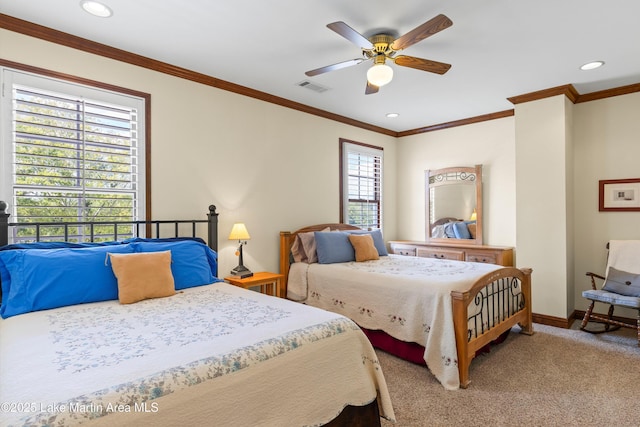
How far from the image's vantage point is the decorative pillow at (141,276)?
7.29 ft

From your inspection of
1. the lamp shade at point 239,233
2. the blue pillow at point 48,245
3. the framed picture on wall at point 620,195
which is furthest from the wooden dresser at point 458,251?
the blue pillow at point 48,245

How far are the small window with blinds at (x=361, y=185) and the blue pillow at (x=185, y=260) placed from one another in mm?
2521

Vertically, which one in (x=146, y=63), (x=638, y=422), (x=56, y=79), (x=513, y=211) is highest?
(x=146, y=63)

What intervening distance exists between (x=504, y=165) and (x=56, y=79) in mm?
5064

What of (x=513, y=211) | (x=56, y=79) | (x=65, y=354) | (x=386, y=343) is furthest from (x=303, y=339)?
(x=513, y=211)

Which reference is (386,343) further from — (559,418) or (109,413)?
(109,413)

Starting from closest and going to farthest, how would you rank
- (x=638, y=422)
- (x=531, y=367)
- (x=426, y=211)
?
(x=638, y=422) → (x=531, y=367) → (x=426, y=211)

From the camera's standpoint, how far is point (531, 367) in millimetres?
2826

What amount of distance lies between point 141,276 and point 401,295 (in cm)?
202

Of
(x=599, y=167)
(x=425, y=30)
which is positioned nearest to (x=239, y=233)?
(x=425, y=30)

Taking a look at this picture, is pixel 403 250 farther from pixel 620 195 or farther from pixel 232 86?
pixel 232 86

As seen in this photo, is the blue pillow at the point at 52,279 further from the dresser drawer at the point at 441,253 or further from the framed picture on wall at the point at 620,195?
the framed picture on wall at the point at 620,195

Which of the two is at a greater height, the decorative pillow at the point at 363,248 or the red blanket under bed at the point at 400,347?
the decorative pillow at the point at 363,248

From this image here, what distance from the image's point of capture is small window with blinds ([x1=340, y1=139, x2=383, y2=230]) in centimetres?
505
